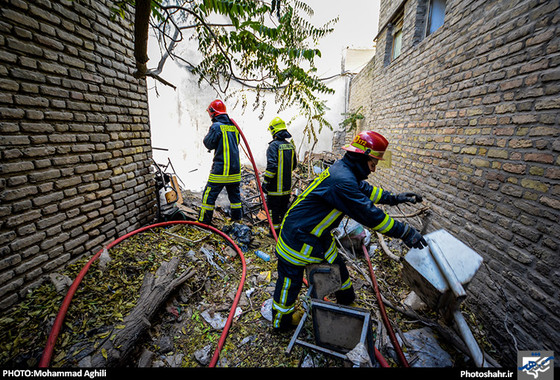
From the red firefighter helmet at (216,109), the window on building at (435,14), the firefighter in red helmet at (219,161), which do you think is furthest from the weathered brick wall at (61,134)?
the window on building at (435,14)

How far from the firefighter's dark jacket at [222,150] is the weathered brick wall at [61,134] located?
124 centimetres

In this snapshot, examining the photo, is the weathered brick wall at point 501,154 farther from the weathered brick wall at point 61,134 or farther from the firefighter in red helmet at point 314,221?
the weathered brick wall at point 61,134

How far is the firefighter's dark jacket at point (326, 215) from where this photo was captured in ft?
6.39

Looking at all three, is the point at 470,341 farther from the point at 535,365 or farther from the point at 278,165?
the point at 278,165

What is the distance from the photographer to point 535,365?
1876 mm

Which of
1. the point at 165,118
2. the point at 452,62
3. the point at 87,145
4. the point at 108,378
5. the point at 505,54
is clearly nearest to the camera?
the point at 108,378

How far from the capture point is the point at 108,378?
1673 millimetres

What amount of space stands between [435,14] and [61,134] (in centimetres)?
629

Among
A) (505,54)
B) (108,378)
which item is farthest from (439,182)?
(108,378)

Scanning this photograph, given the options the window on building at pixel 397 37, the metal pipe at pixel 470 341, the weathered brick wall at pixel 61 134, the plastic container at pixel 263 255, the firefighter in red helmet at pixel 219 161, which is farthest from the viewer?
the window on building at pixel 397 37

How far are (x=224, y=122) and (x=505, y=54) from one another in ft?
13.0

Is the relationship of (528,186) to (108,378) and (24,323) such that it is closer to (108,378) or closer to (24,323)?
(108,378)

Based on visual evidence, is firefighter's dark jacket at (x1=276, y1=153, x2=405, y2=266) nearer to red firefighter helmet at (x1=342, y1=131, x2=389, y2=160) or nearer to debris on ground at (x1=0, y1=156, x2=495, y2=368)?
red firefighter helmet at (x1=342, y1=131, x2=389, y2=160)

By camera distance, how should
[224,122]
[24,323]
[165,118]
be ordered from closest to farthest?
1. [24,323]
2. [224,122]
3. [165,118]
